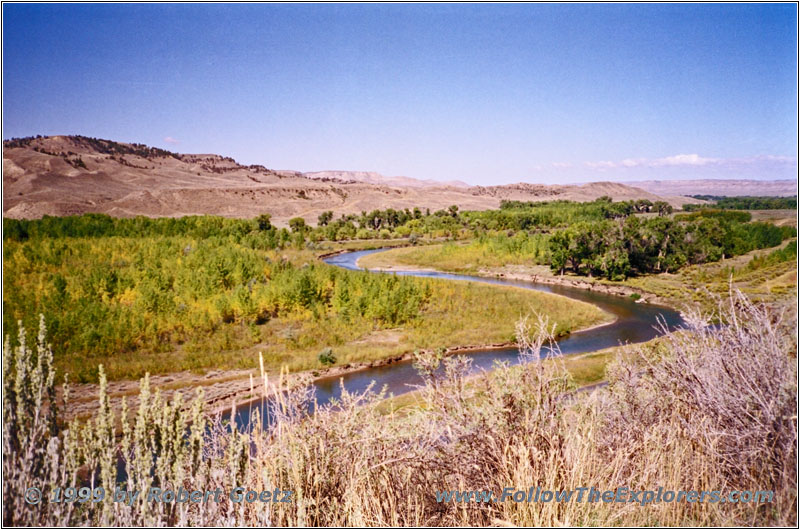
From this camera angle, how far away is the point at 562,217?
64750 mm

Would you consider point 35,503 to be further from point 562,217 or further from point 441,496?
point 562,217

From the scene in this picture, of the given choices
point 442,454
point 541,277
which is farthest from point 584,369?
point 541,277

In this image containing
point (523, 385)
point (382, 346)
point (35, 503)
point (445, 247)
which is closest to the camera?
point (35, 503)

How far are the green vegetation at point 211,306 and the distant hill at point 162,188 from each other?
19.9 meters

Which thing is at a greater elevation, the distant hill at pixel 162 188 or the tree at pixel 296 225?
the distant hill at pixel 162 188

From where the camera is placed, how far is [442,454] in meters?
3.52

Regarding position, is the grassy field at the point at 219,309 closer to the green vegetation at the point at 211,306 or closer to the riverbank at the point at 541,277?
the green vegetation at the point at 211,306

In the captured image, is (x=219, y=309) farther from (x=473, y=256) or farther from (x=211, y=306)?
(x=473, y=256)

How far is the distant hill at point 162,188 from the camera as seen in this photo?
48.0 meters

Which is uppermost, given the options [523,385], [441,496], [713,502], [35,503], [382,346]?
[523,385]

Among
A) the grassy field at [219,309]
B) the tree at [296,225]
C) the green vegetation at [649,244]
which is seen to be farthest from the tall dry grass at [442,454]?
the tree at [296,225]

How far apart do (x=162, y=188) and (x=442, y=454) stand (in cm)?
7339

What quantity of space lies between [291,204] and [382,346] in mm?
63954

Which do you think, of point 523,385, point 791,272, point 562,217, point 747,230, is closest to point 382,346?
point 523,385
